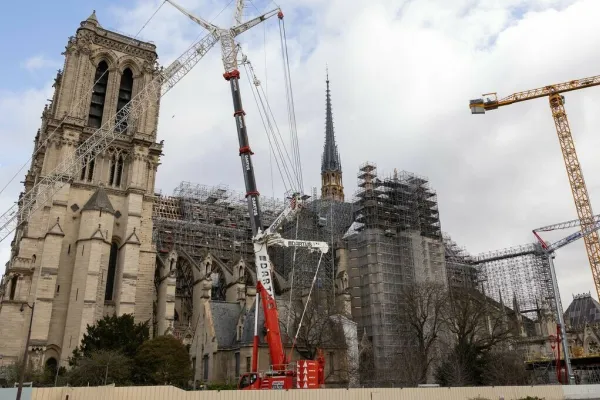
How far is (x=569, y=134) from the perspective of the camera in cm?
6331

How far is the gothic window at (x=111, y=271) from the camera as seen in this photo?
145 ft

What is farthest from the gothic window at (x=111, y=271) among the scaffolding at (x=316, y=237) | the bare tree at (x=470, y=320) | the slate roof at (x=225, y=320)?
the bare tree at (x=470, y=320)

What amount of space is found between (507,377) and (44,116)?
2066 inches

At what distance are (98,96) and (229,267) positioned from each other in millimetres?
22259

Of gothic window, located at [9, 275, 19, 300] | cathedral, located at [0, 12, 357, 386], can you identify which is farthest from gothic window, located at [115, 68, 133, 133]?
gothic window, located at [9, 275, 19, 300]

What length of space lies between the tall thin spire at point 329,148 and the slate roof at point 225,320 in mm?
60943

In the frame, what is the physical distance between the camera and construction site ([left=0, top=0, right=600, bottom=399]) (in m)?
38.1

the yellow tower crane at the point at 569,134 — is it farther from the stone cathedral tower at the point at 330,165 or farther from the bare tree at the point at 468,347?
the stone cathedral tower at the point at 330,165

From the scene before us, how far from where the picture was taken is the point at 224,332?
139ft

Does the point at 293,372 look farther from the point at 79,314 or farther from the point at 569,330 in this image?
the point at 569,330

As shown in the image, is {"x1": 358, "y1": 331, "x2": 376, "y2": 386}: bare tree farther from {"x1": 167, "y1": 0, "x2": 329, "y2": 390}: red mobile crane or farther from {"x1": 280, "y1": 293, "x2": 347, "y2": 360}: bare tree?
{"x1": 167, "y1": 0, "x2": 329, "y2": 390}: red mobile crane

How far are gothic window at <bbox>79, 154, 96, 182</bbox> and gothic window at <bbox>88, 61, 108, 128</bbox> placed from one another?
15.2ft

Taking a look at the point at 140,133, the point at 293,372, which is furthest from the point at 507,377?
the point at 140,133

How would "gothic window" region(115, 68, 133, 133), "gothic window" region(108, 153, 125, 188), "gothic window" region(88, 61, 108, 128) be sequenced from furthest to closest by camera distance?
1. "gothic window" region(88, 61, 108, 128)
2. "gothic window" region(115, 68, 133, 133)
3. "gothic window" region(108, 153, 125, 188)
